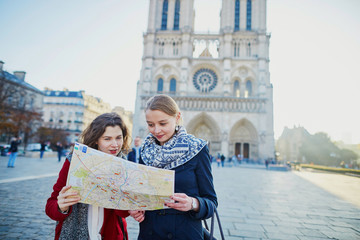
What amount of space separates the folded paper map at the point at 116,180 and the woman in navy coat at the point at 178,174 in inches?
8.8

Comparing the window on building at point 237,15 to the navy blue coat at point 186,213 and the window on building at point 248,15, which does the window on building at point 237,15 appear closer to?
the window on building at point 248,15

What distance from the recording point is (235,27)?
90.9 feet

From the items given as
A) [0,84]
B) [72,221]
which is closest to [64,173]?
[72,221]

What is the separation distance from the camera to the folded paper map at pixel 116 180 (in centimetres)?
108

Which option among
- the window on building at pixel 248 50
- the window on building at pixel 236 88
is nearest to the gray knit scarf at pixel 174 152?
the window on building at pixel 236 88

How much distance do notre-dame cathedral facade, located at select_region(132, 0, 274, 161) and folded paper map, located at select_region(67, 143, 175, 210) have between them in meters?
23.4

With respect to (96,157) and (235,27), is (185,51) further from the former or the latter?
(96,157)

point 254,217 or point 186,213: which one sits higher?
point 186,213

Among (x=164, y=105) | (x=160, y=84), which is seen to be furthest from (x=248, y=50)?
(x=164, y=105)

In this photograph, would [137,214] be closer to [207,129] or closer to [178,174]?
[178,174]

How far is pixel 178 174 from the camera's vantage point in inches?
51.5

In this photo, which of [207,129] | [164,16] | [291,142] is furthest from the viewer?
[291,142]

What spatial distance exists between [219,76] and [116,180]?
27.3 m

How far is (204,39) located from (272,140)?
1728cm
